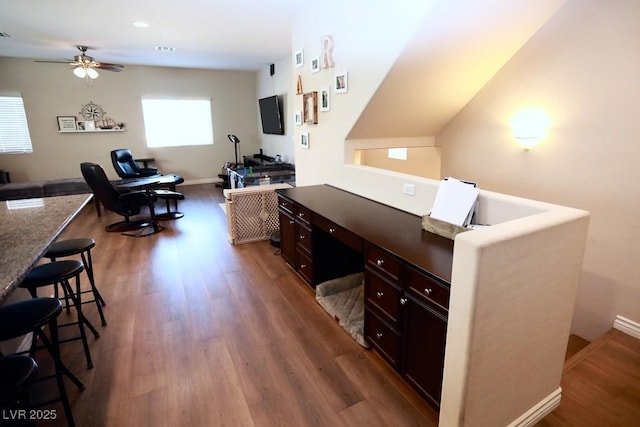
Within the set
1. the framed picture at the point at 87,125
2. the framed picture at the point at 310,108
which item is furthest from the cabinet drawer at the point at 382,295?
the framed picture at the point at 87,125

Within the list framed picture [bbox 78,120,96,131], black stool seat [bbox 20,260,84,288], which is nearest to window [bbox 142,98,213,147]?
framed picture [bbox 78,120,96,131]

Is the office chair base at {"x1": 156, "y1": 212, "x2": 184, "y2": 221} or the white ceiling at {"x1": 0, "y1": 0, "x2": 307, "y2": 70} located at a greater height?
the white ceiling at {"x1": 0, "y1": 0, "x2": 307, "y2": 70}

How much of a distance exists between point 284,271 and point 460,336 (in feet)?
7.77

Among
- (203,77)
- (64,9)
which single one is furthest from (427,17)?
(203,77)

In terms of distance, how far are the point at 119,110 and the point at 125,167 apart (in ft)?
5.59

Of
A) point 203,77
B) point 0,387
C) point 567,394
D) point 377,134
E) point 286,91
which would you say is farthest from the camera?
point 203,77

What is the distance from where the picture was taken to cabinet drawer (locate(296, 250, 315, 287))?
9.82 ft

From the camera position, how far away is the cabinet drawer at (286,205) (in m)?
3.25

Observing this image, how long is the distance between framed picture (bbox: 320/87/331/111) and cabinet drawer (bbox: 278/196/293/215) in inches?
40.4

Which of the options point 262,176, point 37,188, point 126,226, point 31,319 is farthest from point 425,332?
point 37,188

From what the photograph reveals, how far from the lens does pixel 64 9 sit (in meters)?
3.58

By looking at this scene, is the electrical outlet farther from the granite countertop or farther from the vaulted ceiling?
the granite countertop

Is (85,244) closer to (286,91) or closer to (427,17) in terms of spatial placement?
(427,17)

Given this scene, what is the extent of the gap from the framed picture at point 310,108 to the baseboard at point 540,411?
3.02 meters
